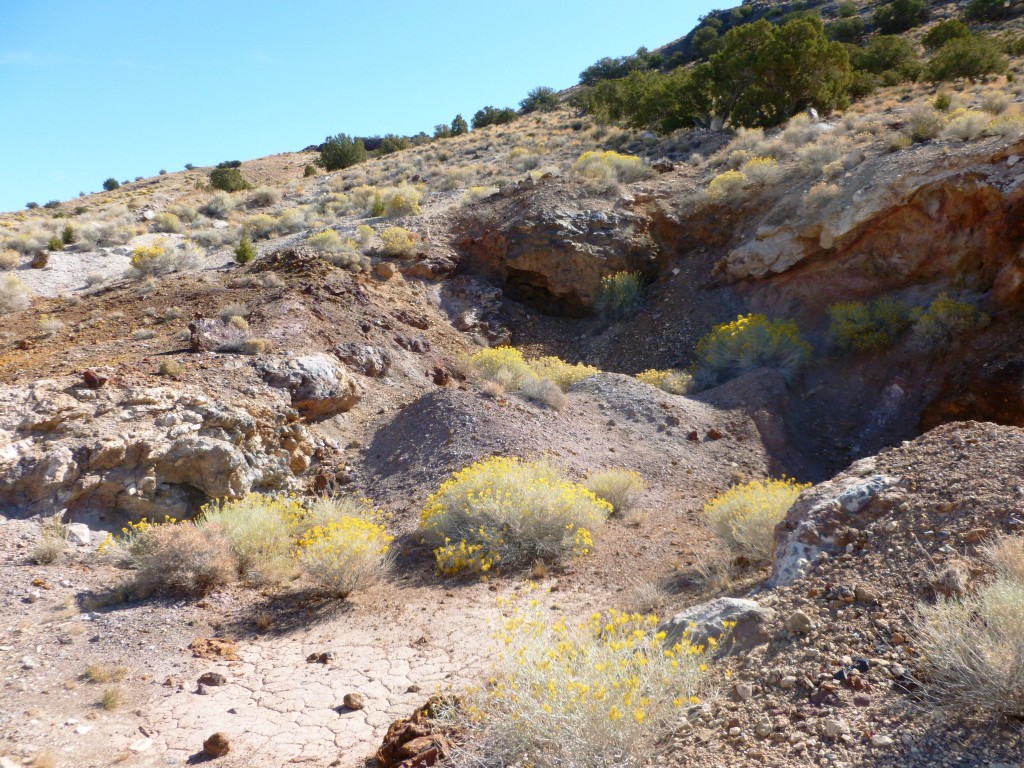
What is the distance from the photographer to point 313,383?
9.11 meters

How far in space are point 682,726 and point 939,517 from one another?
2.19 m

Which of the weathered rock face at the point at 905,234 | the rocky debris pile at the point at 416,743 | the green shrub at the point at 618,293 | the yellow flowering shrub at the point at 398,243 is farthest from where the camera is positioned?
the green shrub at the point at 618,293

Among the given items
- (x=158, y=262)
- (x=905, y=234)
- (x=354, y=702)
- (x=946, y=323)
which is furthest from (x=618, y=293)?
(x=354, y=702)

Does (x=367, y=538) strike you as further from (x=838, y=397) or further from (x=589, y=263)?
(x=589, y=263)

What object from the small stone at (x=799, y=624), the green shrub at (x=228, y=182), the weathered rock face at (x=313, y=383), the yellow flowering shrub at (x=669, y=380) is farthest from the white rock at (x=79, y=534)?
the green shrub at (x=228, y=182)

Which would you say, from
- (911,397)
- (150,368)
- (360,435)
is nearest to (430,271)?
(360,435)

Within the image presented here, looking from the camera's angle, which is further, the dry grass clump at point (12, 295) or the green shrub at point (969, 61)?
the green shrub at point (969, 61)

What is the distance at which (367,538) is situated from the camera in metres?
6.07

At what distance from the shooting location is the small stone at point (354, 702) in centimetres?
412

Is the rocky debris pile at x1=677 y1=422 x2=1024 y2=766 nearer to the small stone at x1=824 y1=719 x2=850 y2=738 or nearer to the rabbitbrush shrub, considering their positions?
the small stone at x1=824 y1=719 x2=850 y2=738

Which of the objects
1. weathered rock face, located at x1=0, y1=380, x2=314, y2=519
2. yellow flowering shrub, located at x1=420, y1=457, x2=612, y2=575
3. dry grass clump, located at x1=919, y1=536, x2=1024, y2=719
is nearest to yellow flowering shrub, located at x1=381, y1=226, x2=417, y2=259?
weathered rock face, located at x1=0, y1=380, x2=314, y2=519

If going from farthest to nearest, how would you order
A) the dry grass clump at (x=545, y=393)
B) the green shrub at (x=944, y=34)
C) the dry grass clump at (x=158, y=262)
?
the green shrub at (x=944, y=34), the dry grass clump at (x=158, y=262), the dry grass clump at (x=545, y=393)

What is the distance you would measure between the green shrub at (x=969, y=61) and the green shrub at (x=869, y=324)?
12.4 meters

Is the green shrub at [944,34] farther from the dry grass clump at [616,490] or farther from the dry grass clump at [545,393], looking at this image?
the dry grass clump at [616,490]
